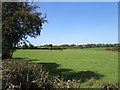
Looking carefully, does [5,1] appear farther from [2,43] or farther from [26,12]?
[2,43]

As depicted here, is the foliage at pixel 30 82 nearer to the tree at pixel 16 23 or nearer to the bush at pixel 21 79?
the bush at pixel 21 79

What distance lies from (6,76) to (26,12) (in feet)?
23.7

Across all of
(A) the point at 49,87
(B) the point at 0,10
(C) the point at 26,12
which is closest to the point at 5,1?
(B) the point at 0,10

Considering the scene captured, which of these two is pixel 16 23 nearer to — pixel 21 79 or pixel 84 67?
pixel 21 79

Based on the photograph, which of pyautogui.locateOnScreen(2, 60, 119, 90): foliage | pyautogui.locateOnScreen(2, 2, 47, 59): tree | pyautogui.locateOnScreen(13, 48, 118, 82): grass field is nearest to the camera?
pyautogui.locateOnScreen(2, 60, 119, 90): foliage

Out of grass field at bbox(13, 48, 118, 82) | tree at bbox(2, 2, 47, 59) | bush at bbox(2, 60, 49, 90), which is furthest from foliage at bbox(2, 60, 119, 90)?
grass field at bbox(13, 48, 118, 82)

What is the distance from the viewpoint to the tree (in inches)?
439

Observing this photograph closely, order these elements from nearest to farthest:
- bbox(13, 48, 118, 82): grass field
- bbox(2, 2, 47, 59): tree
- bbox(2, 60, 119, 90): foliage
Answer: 1. bbox(2, 60, 119, 90): foliage
2. bbox(2, 2, 47, 59): tree
3. bbox(13, 48, 118, 82): grass field

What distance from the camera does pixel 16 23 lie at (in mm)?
11477

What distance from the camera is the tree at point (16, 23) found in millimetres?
11156

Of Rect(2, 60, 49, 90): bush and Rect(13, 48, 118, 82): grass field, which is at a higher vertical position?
Rect(2, 60, 49, 90): bush

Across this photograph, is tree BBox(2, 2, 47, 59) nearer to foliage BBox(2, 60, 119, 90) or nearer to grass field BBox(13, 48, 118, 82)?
grass field BBox(13, 48, 118, 82)

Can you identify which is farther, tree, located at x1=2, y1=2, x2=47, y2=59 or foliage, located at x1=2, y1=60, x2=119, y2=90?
tree, located at x1=2, y1=2, x2=47, y2=59

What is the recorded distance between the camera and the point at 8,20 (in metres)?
11.0
